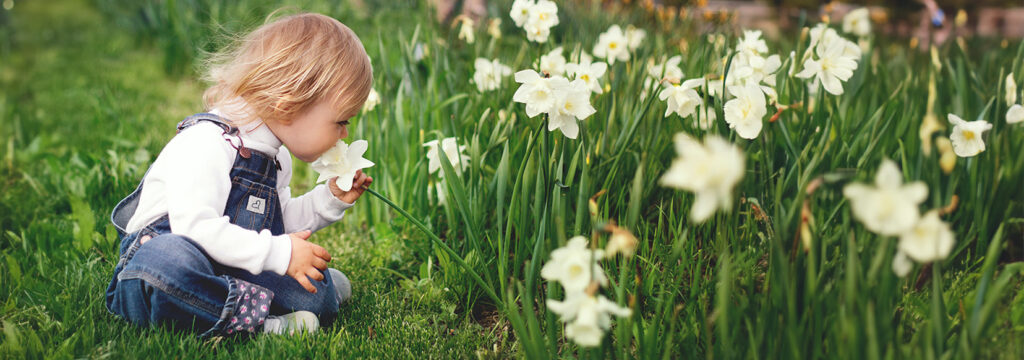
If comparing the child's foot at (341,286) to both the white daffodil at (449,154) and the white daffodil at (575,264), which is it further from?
the white daffodil at (575,264)

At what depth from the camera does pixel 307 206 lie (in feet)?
6.44

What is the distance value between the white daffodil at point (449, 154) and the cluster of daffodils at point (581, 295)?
874 mm

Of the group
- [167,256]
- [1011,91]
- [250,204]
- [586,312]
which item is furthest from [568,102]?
[1011,91]

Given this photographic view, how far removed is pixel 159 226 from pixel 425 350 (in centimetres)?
74

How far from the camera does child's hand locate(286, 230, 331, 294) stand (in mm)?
1576

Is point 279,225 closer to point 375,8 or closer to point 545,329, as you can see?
point 545,329

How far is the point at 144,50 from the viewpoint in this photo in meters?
5.62

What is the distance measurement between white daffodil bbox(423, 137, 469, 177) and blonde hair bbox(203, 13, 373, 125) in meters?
0.26

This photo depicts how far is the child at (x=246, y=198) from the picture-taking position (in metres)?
1.59

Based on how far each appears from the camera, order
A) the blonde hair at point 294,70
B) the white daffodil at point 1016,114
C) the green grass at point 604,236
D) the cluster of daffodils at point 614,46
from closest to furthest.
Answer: the green grass at point 604,236, the white daffodil at point 1016,114, the blonde hair at point 294,70, the cluster of daffodils at point 614,46

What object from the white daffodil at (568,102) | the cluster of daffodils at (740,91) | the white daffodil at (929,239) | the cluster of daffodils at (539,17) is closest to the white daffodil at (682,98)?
the cluster of daffodils at (740,91)

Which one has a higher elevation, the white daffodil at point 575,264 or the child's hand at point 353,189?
the white daffodil at point 575,264

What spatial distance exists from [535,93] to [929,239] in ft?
2.92

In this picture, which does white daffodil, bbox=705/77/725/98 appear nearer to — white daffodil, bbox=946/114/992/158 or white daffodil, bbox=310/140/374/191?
white daffodil, bbox=946/114/992/158
